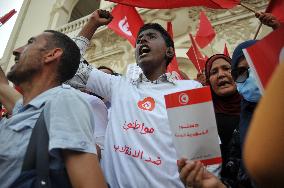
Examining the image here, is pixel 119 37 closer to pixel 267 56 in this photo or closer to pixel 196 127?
pixel 267 56

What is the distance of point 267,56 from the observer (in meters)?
1.07

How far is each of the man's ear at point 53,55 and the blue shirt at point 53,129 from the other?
24 cm

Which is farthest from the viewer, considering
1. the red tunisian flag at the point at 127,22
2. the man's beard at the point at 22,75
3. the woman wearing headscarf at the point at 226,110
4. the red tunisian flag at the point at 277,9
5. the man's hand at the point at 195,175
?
the red tunisian flag at the point at 127,22

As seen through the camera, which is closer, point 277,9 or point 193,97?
point 193,97

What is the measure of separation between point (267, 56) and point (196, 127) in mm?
322

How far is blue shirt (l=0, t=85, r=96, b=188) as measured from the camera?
956mm

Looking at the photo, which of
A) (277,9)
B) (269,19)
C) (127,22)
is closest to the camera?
(269,19)

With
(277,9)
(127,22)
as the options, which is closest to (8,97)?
(277,9)

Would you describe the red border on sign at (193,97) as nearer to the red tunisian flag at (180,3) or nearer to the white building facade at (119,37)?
the red tunisian flag at (180,3)

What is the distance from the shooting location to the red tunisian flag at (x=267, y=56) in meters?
1.05

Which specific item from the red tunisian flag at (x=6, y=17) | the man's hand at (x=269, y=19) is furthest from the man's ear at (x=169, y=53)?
the red tunisian flag at (x=6, y=17)

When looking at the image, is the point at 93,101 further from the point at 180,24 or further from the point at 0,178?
the point at 180,24

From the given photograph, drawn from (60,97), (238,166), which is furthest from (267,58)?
(60,97)

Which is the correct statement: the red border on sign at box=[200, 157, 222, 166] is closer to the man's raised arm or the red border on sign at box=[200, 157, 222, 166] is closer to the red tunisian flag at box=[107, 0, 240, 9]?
the man's raised arm
